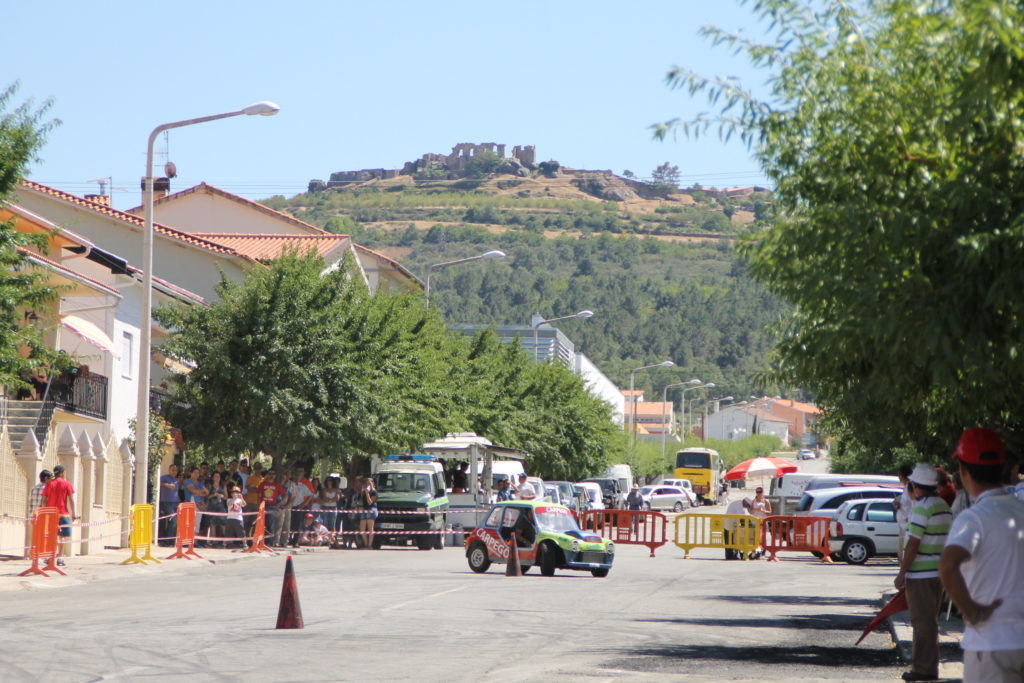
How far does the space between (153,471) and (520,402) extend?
28808mm

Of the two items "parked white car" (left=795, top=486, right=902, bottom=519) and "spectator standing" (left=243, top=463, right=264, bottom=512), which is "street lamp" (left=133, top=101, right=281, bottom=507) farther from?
"parked white car" (left=795, top=486, right=902, bottom=519)

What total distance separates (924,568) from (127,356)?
1246 inches

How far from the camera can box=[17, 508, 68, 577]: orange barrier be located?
22.5m

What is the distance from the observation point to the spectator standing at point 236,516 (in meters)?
31.1

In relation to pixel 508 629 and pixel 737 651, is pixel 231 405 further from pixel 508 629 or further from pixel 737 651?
pixel 737 651

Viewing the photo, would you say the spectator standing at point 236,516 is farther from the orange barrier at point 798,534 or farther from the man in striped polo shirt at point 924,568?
the man in striped polo shirt at point 924,568

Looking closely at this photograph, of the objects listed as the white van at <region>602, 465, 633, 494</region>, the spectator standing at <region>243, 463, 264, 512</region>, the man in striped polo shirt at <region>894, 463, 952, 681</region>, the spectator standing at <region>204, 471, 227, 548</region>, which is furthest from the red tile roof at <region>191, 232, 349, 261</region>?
the man in striped polo shirt at <region>894, 463, 952, 681</region>

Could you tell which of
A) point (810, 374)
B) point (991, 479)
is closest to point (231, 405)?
point (810, 374)

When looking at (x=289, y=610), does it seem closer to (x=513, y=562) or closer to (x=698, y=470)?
(x=513, y=562)

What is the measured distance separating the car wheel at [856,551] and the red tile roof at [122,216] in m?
24.6

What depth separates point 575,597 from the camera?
20094 millimetres

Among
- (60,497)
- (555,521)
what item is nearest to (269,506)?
(60,497)

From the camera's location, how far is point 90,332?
118ft

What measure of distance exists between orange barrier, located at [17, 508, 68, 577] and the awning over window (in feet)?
38.0
